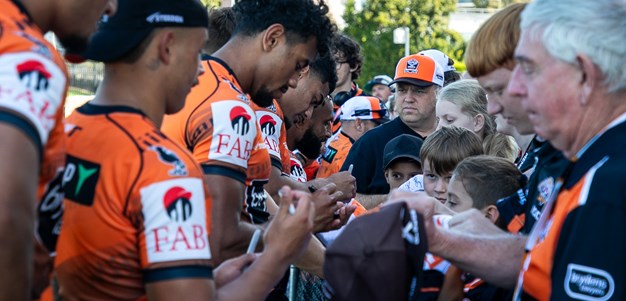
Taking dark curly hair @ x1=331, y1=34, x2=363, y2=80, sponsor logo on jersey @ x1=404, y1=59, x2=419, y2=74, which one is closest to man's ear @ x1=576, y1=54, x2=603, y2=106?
sponsor logo on jersey @ x1=404, y1=59, x2=419, y2=74

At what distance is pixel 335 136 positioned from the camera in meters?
9.30

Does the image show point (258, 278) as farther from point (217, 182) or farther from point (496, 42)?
point (496, 42)

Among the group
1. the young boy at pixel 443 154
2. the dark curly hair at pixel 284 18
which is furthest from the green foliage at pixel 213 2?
the dark curly hair at pixel 284 18

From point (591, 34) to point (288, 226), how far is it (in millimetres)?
1162

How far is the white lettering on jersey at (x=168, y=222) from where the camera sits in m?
2.63

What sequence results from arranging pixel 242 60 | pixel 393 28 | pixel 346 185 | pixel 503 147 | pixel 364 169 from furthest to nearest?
pixel 393 28, pixel 364 169, pixel 503 147, pixel 346 185, pixel 242 60

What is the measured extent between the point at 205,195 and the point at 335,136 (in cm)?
652

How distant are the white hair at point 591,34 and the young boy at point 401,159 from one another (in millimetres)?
3875

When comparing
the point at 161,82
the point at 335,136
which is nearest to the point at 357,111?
the point at 335,136

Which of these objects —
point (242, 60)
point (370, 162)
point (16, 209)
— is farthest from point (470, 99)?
point (16, 209)

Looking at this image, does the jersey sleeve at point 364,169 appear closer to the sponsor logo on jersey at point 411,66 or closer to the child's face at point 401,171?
the child's face at point 401,171

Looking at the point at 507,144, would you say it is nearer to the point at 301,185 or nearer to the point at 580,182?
the point at 301,185

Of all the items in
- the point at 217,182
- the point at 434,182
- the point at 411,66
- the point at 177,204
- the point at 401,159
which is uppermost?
the point at 177,204

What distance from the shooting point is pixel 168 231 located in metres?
2.63
